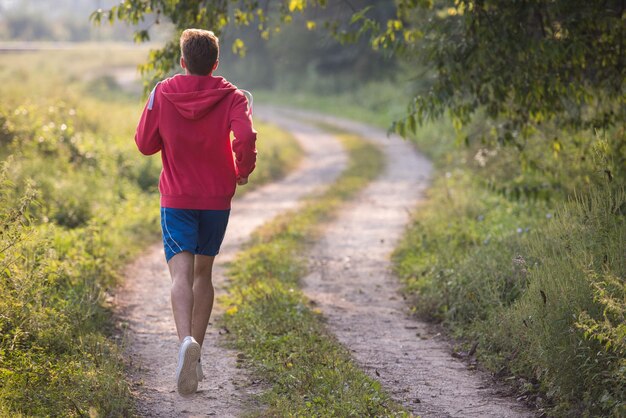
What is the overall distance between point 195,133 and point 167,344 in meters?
2.16

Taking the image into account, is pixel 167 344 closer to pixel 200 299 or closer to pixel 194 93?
pixel 200 299

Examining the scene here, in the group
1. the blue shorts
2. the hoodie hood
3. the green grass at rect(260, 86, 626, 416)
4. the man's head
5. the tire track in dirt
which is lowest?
the tire track in dirt

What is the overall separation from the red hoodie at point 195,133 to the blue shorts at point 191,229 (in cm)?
6

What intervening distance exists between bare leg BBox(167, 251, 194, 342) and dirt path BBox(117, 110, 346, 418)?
456 mm

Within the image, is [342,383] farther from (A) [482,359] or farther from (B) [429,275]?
(B) [429,275]

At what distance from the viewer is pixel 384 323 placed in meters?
7.31

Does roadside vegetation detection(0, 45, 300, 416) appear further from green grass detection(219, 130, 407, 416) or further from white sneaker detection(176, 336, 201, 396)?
green grass detection(219, 130, 407, 416)

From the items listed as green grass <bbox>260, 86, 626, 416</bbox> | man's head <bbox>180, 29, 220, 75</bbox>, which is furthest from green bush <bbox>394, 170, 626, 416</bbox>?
man's head <bbox>180, 29, 220, 75</bbox>

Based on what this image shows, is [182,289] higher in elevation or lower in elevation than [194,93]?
lower

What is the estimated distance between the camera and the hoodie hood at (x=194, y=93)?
16.4 ft

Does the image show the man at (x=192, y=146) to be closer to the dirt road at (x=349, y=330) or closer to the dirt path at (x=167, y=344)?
the dirt path at (x=167, y=344)

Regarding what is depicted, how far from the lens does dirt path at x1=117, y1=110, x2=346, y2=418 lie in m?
5.10

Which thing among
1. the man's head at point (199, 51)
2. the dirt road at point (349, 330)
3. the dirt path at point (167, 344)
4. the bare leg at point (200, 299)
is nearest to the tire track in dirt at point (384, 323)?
the dirt road at point (349, 330)

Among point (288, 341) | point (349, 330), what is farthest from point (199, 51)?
point (349, 330)
